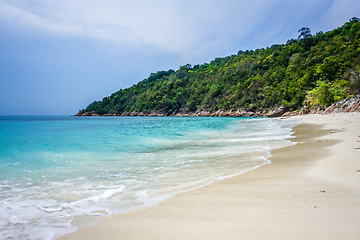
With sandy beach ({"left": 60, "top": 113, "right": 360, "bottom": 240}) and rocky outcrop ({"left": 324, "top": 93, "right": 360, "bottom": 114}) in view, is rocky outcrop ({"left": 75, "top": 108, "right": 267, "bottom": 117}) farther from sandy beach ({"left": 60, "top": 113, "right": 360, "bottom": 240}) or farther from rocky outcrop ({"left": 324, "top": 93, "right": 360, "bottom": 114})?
sandy beach ({"left": 60, "top": 113, "right": 360, "bottom": 240})

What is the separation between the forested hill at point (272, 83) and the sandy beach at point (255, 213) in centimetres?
3883

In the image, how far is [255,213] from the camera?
218cm

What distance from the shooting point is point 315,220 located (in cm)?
191

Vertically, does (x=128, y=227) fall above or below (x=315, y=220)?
below

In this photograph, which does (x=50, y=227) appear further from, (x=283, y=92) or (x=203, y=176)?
(x=283, y=92)

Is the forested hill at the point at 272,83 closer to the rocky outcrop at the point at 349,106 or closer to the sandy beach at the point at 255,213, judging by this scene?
the rocky outcrop at the point at 349,106

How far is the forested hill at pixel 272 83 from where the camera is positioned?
42103mm

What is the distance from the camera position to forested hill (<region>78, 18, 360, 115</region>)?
4210 cm

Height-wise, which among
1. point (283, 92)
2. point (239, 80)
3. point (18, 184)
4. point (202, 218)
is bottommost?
point (18, 184)

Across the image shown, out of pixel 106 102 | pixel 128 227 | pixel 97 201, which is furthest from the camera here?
pixel 106 102

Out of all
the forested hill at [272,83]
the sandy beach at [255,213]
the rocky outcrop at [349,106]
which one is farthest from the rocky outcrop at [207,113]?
the sandy beach at [255,213]

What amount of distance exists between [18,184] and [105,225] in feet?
11.2

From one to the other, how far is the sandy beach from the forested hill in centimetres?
3883

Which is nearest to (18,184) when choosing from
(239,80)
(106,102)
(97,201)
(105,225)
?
(97,201)
